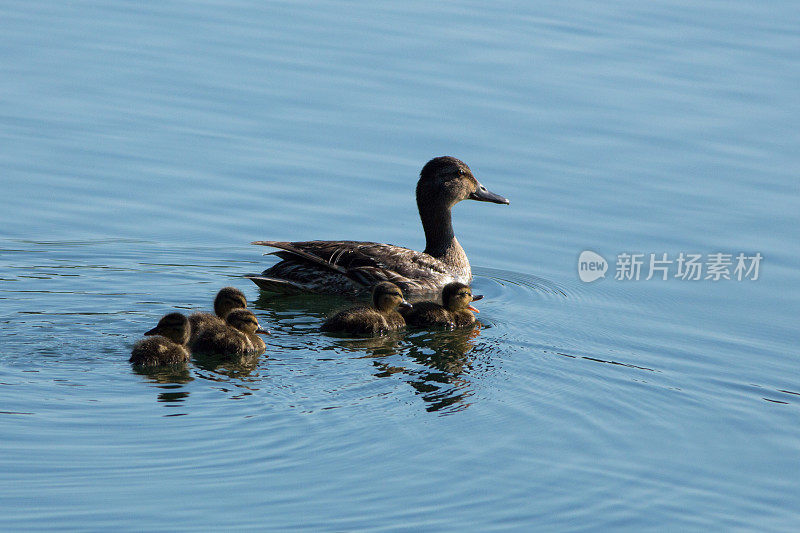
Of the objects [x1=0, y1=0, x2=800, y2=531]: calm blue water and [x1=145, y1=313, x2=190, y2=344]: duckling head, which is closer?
[x1=0, y1=0, x2=800, y2=531]: calm blue water

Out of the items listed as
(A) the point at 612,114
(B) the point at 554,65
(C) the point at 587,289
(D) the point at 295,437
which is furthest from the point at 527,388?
(B) the point at 554,65

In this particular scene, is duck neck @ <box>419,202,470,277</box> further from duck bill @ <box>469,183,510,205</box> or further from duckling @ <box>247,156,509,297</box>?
duck bill @ <box>469,183,510,205</box>

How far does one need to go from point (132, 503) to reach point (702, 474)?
2835mm

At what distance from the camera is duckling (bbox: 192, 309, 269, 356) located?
823cm

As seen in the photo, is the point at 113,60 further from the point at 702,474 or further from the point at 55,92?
the point at 702,474

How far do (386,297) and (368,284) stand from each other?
2.77 ft

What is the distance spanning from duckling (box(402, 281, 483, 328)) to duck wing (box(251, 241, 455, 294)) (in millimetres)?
843

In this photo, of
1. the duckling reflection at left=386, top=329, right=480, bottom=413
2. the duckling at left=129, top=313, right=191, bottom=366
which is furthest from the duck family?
the duckling reflection at left=386, top=329, right=480, bottom=413

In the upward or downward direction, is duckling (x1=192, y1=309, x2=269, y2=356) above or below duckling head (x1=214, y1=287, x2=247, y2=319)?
below

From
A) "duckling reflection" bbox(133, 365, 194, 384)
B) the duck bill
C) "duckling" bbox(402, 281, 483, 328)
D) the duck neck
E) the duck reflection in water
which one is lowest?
"duckling reflection" bbox(133, 365, 194, 384)

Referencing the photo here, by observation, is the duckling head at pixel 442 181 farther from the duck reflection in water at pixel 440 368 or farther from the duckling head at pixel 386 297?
the duck reflection in water at pixel 440 368

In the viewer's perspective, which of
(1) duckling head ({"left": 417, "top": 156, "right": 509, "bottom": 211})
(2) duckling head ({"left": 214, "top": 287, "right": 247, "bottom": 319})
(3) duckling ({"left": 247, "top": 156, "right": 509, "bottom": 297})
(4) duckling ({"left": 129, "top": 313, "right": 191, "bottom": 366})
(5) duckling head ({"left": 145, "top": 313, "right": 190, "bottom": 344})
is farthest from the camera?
(1) duckling head ({"left": 417, "top": 156, "right": 509, "bottom": 211})

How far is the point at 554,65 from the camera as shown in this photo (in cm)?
1441

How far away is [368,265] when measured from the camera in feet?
33.5
